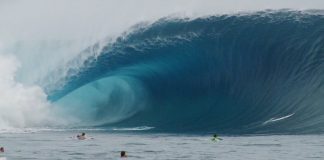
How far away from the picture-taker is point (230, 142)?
30.0 metres

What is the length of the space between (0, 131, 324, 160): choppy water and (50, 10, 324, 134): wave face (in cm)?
419

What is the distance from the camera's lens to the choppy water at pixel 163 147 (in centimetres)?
2445

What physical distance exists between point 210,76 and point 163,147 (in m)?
14.5

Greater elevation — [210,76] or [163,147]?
[210,76]

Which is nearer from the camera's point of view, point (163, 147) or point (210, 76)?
point (163, 147)

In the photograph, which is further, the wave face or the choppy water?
the wave face

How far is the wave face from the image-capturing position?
3725 cm

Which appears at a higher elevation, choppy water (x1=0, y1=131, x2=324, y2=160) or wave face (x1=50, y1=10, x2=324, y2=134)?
wave face (x1=50, y1=10, x2=324, y2=134)

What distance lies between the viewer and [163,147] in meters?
27.7

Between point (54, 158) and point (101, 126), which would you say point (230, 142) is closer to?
point (54, 158)

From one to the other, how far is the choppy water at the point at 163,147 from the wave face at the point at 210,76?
13.8 ft

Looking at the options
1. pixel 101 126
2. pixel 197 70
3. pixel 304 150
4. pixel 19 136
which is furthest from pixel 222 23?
pixel 304 150

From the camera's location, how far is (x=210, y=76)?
41.8m

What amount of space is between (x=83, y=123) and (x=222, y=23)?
8.65m
